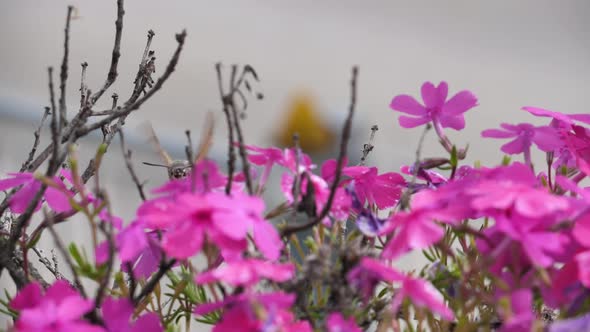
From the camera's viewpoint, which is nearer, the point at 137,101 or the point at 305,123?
the point at 137,101

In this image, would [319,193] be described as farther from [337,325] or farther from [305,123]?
[305,123]

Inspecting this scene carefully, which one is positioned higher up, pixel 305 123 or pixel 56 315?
pixel 56 315

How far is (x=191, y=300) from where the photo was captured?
0.62 metres

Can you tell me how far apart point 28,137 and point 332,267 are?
2.85m

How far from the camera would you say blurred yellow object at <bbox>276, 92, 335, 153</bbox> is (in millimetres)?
8820

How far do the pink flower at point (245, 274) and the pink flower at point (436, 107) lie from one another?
266 mm

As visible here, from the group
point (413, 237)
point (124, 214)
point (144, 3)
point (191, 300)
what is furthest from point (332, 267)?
point (144, 3)

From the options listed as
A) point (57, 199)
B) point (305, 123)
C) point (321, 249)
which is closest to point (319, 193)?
point (321, 249)

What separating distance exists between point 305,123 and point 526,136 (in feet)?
28.0

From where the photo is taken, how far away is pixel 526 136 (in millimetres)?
641

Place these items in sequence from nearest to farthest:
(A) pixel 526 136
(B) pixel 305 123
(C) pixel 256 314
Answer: (C) pixel 256 314
(A) pixel 526 136
(B) pixel 305 123

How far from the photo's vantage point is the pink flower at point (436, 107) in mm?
673

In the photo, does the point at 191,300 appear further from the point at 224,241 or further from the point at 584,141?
the point at 584,141

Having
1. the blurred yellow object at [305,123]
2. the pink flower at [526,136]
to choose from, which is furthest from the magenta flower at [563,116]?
the blurred yellow object at [305,123]
